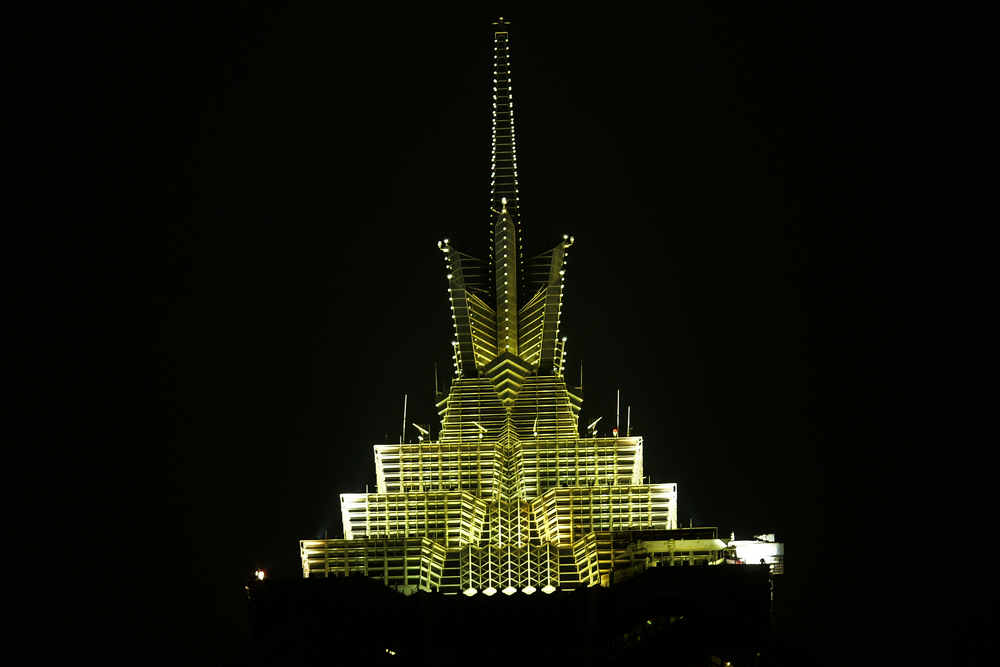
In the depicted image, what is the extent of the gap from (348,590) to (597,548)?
17507mm

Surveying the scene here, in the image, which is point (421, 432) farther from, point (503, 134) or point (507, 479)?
point (503, 134)

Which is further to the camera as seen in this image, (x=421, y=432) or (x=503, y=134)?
(x=503, y=134)

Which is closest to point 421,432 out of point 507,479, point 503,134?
point 507,479

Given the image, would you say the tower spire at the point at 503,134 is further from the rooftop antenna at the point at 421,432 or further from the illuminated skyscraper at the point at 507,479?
the rooftop antenna at the point at 421,432

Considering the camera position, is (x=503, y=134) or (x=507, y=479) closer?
(x=507, y=479)

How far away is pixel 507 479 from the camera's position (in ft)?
320

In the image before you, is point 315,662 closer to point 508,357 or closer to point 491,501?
point 491,501

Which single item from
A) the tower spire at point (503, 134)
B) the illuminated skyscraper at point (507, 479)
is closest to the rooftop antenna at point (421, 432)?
the illuminated skyscraper at point (507, 479)

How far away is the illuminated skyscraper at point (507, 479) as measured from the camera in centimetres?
8775

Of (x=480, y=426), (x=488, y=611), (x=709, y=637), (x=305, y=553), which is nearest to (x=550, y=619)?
(x=488, y=611)

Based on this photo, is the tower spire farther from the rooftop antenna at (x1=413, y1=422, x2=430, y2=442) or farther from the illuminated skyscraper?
the rooftop antenna at (x1=413, y1=422, x2=430, y2=442)

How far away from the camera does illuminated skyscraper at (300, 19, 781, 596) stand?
3455 inches

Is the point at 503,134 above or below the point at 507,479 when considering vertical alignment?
above

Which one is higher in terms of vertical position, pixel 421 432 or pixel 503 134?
pixel 503 134
